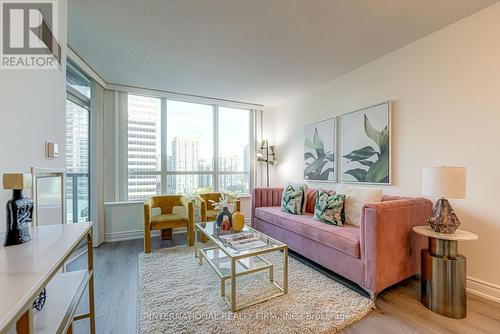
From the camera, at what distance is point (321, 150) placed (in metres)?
3.49

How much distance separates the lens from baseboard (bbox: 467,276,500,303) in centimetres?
180

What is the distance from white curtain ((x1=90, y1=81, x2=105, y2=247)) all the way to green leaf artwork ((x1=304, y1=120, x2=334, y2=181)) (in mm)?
3278

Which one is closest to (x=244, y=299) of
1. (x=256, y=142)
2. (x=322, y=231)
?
(x=322, y=231)

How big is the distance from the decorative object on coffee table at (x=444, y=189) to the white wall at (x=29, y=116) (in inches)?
108

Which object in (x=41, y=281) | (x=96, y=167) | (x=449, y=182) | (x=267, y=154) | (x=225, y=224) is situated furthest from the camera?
(x=267, y=154)

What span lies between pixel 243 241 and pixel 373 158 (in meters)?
1.90

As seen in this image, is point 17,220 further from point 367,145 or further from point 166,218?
point 367,145

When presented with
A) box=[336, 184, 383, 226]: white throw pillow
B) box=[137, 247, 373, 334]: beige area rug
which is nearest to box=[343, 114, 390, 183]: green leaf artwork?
box=[336, 184, 383, 226]: white throw pillow

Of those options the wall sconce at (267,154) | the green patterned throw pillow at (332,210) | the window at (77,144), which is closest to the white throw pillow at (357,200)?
the green patterned throw pillow at (332,210)

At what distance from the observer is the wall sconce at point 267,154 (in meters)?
4.64

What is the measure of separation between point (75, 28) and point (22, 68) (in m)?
1.22

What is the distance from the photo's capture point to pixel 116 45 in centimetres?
238

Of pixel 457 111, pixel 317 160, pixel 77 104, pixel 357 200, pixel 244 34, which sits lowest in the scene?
pixel 357 200

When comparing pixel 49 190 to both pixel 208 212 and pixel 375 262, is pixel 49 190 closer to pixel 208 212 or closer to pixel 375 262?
pixel 208 212
